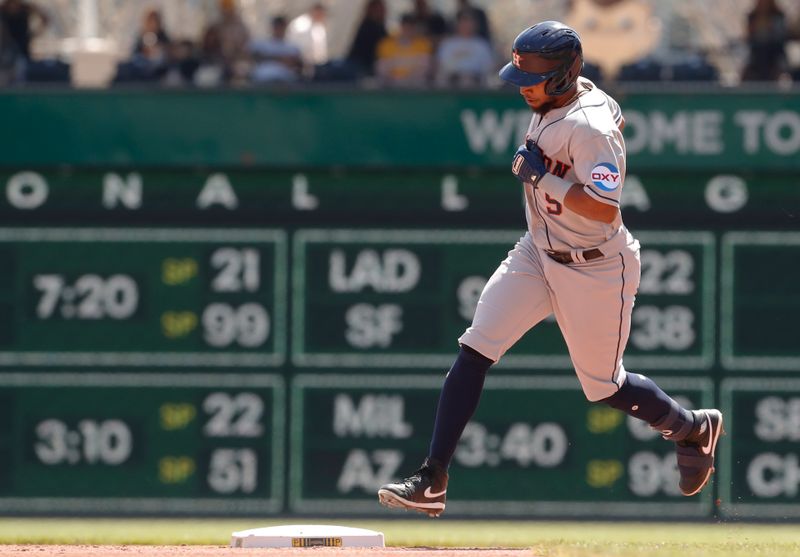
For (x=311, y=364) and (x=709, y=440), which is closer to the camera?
(x=709, y=440)

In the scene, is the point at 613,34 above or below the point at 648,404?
above

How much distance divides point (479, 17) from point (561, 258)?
5.81 metres

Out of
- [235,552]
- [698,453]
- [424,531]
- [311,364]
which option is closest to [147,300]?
[311,364]

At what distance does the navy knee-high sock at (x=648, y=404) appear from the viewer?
759cm

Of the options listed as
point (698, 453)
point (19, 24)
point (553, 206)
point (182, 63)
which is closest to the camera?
point (553, 206)

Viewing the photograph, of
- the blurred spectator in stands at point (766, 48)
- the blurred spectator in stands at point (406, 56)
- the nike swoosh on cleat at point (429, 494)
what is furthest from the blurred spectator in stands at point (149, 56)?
the nike swoosh on cleat at point (429, 494)

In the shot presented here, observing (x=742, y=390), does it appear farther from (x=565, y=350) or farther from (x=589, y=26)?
(x=589, y=26)

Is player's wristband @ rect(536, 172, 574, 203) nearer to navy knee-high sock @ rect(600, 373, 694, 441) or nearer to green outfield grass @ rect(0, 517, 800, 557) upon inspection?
navy knee-high sock @ rect(600, 373, 694, 441)

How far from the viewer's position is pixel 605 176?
7031 millimetres

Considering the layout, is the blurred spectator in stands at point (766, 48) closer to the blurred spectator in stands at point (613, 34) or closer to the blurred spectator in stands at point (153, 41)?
the blurred spectator in stands at point (613, 34)

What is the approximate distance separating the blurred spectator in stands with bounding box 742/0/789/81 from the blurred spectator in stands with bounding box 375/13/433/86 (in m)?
2.20

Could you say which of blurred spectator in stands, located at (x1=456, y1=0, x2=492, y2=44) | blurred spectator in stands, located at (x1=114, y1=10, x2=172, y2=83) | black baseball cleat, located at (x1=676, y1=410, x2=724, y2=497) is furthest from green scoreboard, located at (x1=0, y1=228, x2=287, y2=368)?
black baseball cleat, located at (x1=676, y1=410, x2=724, y2=497)

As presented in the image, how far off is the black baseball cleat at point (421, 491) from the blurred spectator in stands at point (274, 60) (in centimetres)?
558

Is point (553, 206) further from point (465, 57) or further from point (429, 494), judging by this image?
point (465, 57)
